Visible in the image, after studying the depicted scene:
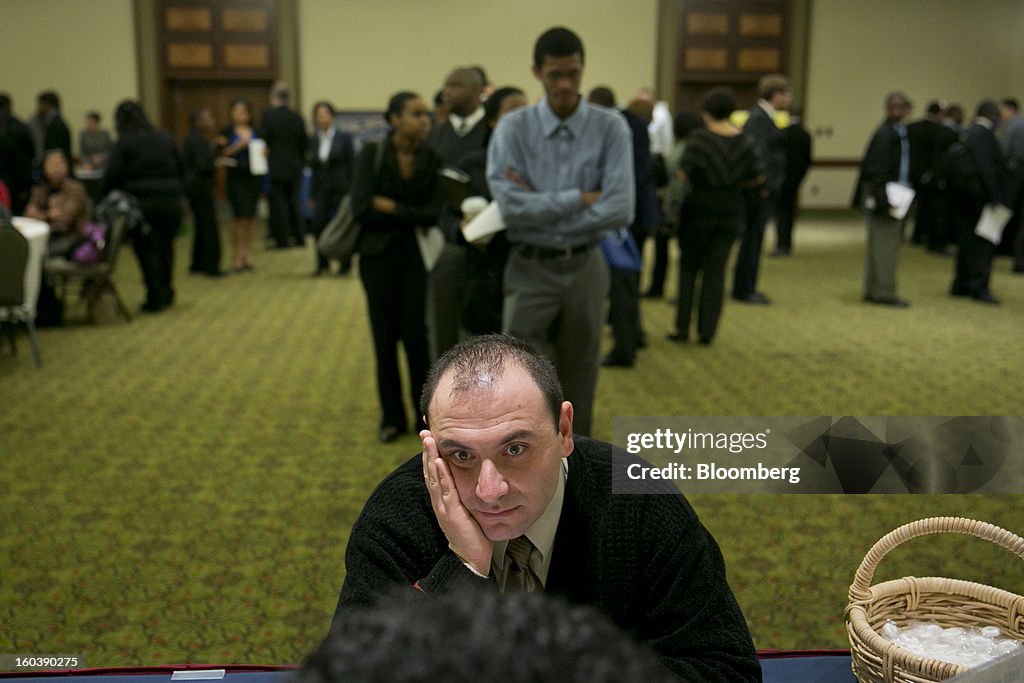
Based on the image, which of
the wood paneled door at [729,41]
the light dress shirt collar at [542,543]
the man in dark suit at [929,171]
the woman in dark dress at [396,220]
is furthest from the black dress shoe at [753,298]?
the wood paneled door at [729,41]

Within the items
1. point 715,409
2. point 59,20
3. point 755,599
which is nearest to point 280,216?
point 59,20

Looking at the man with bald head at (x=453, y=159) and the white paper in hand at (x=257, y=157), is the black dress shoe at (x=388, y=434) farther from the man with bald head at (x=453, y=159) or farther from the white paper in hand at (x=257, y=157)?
the white paper in hand at (x=257, y=157)

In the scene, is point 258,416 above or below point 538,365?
below

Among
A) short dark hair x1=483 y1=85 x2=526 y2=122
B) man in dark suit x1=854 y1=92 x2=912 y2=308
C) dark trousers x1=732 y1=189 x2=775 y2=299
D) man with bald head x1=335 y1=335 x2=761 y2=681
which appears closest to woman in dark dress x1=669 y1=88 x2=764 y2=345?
dark trousers x1=732 y1=189 x2=775 y2=299

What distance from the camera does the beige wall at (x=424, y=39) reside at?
14766 mm

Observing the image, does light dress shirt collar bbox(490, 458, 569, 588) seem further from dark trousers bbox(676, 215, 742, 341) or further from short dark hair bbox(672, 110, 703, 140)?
short dark hair bbox(672, 110, 703, 140)

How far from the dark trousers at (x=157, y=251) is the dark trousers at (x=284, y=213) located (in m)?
2.72

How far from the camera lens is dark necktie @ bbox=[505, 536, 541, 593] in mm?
1552

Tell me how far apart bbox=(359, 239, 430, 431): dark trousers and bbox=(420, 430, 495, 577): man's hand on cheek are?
309 cm

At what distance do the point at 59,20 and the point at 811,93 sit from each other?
11.0 m

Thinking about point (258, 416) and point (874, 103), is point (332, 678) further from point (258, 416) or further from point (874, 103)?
point (874, 103)

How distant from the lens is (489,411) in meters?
1.49

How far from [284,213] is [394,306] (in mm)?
7125

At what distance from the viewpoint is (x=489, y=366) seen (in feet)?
5.00
